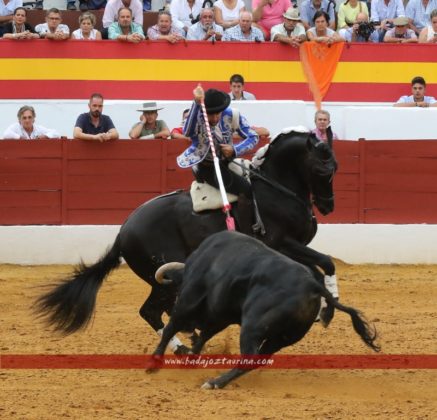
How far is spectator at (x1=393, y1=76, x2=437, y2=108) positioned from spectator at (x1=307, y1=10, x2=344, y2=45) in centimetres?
99

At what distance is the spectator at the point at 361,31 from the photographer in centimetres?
1297

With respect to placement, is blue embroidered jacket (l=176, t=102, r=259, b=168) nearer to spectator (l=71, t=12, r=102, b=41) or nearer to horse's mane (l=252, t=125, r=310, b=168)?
horse's mane (l=252, t=125, r=310, b=168)

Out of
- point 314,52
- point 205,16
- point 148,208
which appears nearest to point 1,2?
point 205,16

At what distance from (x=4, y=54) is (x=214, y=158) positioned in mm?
6372

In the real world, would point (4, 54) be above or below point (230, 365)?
above

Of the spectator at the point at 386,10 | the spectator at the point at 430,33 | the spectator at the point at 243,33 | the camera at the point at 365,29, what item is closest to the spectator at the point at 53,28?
the spectator at the point at 243,33

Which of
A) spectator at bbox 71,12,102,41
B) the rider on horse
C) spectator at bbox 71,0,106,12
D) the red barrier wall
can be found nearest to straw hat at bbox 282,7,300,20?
the red barrier wall

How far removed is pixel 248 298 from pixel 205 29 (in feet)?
26.0

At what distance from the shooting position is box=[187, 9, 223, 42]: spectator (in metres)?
12.7

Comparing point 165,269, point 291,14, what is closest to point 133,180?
point 291,14

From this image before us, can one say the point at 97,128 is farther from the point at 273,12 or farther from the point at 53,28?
the point at 273,12

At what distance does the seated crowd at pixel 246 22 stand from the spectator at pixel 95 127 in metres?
1.75

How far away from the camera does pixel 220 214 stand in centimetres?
689

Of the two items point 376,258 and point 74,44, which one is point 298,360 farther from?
point 74,44
